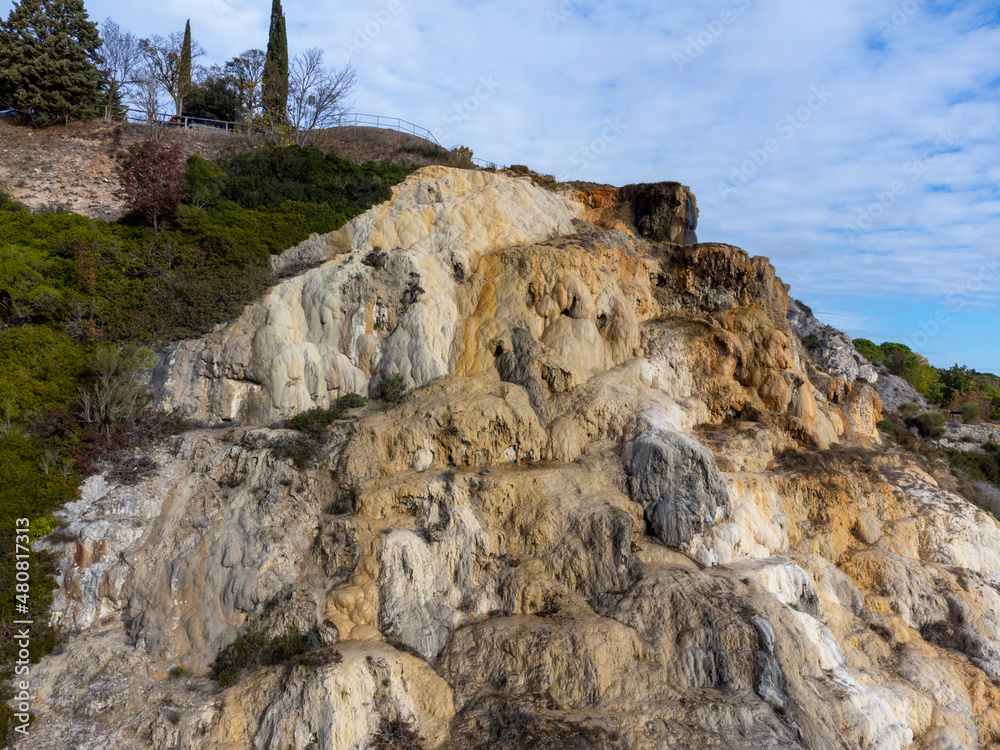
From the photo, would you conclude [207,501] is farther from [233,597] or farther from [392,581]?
[392,581]

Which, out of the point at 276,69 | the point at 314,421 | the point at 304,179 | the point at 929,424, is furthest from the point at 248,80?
the point at 929,424

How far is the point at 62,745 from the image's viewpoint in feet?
38.8

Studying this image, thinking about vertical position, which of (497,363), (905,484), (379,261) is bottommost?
(905,484)

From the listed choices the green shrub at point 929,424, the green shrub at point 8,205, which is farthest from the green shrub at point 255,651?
the green shrub at point 929,424

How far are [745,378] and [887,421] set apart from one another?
15712 millimetres

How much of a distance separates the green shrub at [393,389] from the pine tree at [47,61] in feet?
99.6

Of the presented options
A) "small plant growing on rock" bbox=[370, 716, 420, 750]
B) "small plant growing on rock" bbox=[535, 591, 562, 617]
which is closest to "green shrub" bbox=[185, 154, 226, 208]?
"small plant growing on rock" bbox=[535, 591, 562, 617]

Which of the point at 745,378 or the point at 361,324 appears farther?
the point at 745,378

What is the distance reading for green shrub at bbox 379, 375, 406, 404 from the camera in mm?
20000

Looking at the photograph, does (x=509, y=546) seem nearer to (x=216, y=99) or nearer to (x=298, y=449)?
(x=298, y=449)

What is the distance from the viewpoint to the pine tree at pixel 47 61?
113ft

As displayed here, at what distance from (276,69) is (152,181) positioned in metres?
23.9

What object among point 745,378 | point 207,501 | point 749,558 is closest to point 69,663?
point 207,501

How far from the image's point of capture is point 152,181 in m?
23.5
